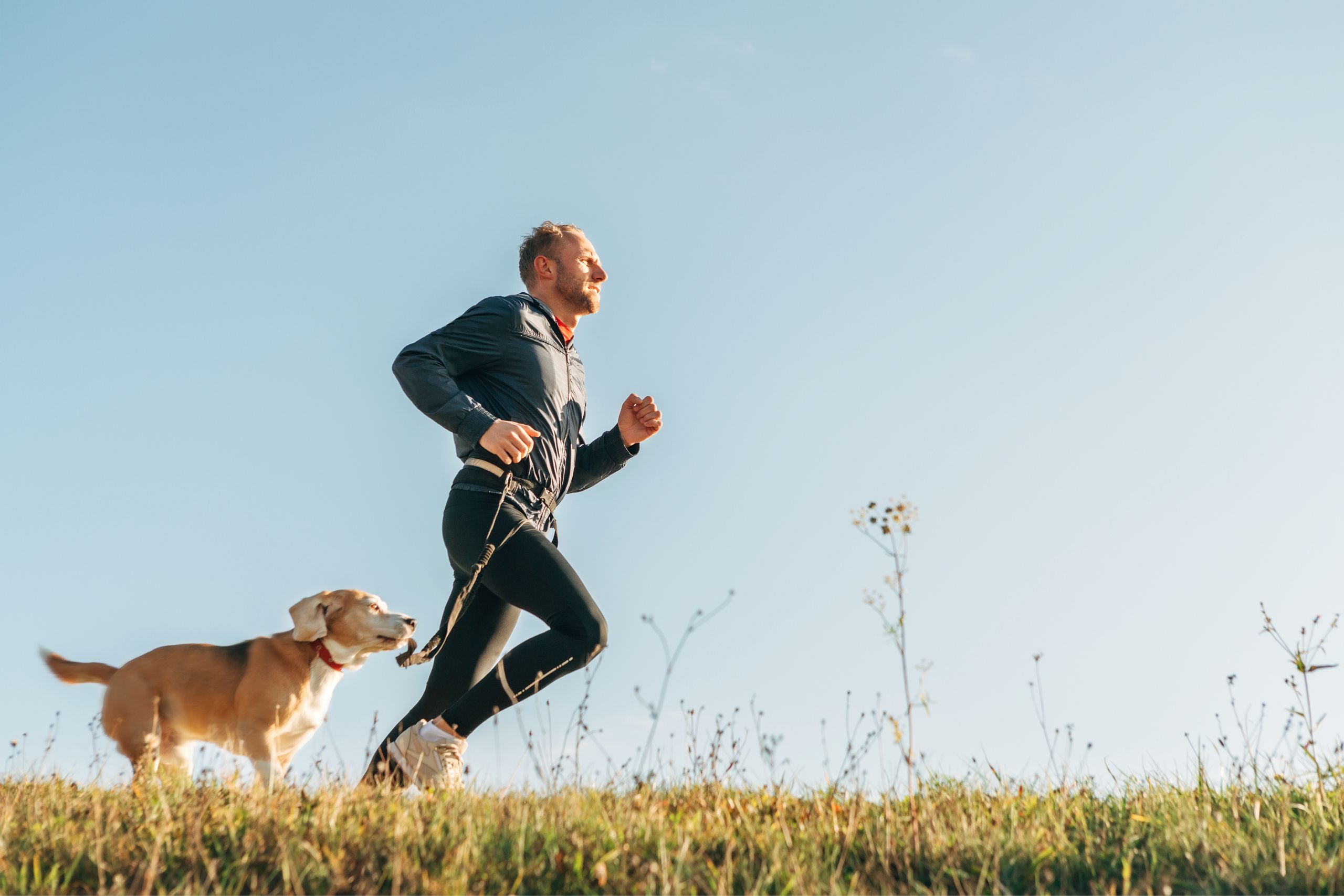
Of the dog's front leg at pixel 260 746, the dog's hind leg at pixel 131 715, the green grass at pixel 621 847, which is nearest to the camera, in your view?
the green grass at pixel 621 847

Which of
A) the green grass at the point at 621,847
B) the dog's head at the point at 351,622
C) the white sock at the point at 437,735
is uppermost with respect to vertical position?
the dog's head at the point at 351,622

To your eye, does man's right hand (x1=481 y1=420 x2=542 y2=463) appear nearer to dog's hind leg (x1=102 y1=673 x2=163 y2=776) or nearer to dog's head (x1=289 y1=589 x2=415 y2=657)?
dog's head (x1=289 y1=589 x2=415 y2=657)

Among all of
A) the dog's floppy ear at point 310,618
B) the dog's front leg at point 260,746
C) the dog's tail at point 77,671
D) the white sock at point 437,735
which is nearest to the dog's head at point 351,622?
the dog's floppy ear at point 310,618

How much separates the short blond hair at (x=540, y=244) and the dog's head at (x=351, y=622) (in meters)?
2.07

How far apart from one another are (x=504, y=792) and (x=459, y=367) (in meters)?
1.88

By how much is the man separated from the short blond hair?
112mm

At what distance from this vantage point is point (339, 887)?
282 centimetres

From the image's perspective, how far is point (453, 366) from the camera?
15.2 feet

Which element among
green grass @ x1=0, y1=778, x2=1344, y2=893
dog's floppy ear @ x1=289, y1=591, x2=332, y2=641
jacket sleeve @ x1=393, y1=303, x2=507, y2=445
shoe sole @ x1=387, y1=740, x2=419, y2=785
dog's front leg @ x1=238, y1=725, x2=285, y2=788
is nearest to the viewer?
green grass @ x1=0, y1=778, x2=1344, y2=893

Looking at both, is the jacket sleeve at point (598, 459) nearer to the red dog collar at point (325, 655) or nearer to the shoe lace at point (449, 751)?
the shoe lace at point (449, 751)

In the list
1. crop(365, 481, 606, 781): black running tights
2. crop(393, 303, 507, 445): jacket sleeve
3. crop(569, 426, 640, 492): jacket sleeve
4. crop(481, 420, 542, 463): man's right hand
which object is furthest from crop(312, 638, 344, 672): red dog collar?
crop(481, 420, 542, 463): man's right hand

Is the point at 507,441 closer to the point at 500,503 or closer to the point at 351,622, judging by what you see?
the point at 500,503

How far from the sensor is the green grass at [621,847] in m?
2.88

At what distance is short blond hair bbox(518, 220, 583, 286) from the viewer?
5219mm
